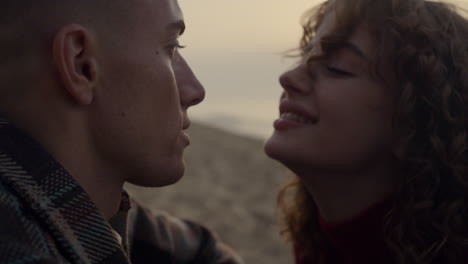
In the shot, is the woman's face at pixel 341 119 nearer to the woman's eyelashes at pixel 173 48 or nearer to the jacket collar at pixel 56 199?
the woman's eyelashes at pixel 173 48

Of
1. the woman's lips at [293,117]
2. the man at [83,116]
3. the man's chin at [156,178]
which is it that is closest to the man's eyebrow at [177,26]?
the man at [83,116]

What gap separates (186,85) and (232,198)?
21.0 ft

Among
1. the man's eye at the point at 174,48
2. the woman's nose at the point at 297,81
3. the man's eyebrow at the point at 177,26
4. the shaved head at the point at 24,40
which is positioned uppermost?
the shaved head at the point at 24,40

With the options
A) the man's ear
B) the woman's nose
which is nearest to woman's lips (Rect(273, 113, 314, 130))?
the woman's nose

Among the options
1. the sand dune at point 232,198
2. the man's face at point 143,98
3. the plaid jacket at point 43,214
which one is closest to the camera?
the plaid jacket at point 43,214

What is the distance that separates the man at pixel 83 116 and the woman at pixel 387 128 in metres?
0.61

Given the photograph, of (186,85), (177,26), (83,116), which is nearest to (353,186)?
(186,85)

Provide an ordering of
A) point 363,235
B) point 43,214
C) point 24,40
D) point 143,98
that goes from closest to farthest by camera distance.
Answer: point 43,214 → point 24,40 → point 143,98 → point 363,235

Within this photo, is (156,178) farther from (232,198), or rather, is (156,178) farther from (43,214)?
(232,198)

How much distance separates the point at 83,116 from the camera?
1.77 meters

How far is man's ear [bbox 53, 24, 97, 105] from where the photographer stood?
5.57ft

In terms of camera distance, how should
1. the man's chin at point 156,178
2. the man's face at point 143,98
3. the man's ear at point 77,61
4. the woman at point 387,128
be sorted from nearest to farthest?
1. the man's ear at point 77,61
2. the man's face at point 143,98
3. the man's chin at point 156,178
4. the woman at point 387,128

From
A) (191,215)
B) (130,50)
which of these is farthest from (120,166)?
(191,215)

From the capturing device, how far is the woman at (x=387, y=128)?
2.42 m
